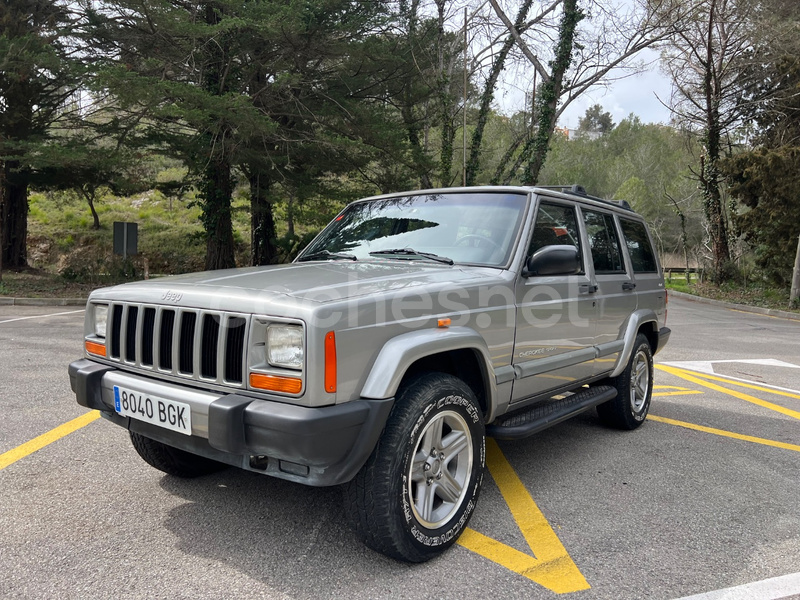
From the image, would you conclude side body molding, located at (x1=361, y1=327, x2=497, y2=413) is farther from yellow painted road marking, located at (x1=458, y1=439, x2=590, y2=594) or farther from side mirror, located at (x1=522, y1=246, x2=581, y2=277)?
yellow painted road marking, located at (x1=458, y1=439, x2=590, y2=594)

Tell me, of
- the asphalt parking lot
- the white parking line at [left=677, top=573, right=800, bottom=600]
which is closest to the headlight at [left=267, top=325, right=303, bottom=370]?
the asphalt parking lot

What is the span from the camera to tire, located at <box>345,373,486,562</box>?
254 centimetres

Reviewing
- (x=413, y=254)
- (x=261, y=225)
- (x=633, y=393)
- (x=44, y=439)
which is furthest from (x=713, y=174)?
(x=44, y=439)

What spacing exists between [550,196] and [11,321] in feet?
38.8

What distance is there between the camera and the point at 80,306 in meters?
15.6

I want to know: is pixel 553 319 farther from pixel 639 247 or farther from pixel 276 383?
pixel 639 247

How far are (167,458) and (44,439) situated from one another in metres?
1.52

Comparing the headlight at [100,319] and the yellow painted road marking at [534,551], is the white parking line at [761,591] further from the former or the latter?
the headlight at [100,319]

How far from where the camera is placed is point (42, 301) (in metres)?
15.8

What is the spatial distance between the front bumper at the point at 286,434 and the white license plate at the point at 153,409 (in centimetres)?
4

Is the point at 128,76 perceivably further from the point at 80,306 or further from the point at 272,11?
the point at 80,306

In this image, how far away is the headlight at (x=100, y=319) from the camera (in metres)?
3.23

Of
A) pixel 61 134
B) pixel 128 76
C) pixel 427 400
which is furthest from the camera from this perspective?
pixel 61 134

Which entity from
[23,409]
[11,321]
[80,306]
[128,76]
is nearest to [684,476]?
[23,409]
